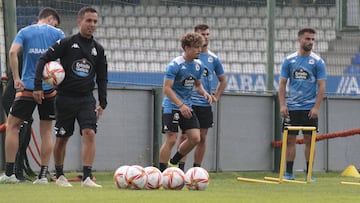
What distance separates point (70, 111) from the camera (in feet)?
36.4

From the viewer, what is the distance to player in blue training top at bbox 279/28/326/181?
14336 mm

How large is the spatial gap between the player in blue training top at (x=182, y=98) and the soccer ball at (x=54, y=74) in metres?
1.91

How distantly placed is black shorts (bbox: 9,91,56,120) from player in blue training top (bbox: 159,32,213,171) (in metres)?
1.51

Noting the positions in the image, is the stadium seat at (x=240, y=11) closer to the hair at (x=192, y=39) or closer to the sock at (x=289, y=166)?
the sock at (x=289, y=166)

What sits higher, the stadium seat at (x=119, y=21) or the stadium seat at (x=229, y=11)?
the stadium seat at (x=229, y=11)

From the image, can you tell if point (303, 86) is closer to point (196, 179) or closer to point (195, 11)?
point (195, 11)

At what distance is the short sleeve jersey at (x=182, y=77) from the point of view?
12.6 meters

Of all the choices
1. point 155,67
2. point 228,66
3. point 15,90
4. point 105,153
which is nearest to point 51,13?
point 15,90

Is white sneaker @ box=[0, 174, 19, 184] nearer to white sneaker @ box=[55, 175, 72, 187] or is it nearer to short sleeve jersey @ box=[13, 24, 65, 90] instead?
white sneaker @ box=[55, 175, 72, 187]

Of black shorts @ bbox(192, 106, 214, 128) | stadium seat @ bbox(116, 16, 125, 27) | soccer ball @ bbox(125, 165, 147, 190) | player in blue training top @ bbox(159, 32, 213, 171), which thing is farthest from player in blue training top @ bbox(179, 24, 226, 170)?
soccer ball @ bbox(125, 165, 147, 190)

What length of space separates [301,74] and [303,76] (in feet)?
0.14

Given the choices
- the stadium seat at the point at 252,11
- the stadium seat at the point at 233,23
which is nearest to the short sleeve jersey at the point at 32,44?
the stadium seat at the point at 252,11

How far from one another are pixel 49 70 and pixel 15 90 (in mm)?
1867

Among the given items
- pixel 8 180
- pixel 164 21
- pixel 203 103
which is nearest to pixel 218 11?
pixel 164 21
